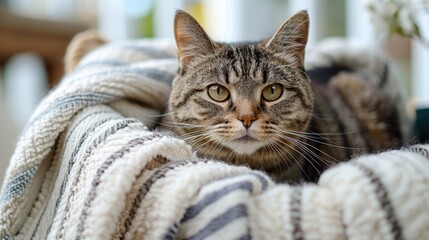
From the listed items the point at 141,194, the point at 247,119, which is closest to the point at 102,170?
the point at 141,194

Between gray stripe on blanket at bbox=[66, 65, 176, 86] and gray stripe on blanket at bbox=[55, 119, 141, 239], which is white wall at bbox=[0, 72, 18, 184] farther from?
gray stripe on blanket at bbox=[55, 119, 141, 239]

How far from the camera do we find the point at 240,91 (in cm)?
87

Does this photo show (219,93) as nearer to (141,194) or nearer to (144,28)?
(141,194)

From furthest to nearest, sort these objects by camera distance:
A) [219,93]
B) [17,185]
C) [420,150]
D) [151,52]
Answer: [151,52] < [219,93] < [17,185] < [420,150]

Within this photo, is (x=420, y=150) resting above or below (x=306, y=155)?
above

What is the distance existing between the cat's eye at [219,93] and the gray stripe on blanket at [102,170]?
0.24 meters

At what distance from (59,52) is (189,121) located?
1682mm

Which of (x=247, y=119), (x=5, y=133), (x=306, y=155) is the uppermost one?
(x=247, y=119)

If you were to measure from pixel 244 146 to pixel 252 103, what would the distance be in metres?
0.08

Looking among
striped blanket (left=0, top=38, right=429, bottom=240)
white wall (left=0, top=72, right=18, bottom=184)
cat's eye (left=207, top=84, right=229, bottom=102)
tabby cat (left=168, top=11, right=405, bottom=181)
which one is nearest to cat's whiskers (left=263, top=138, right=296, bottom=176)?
tabby cat (left=168, top=11, right=405, bottom=181)

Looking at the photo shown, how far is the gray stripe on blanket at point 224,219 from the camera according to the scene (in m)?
0.55

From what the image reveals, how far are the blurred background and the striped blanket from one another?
0.33 m

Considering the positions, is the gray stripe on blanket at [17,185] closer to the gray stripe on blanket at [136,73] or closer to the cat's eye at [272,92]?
the gray stripe on blanket at [136,73]

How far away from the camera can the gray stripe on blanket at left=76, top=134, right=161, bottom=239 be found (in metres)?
0.60
